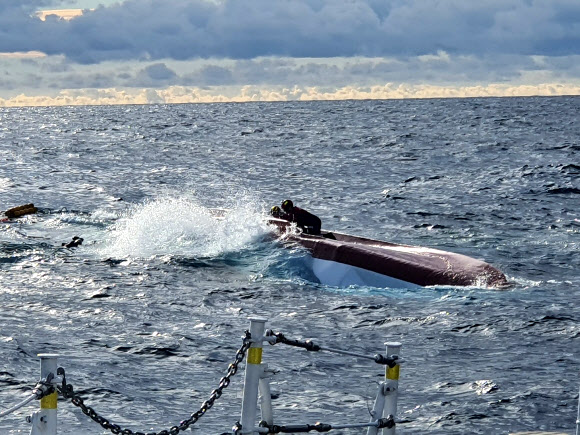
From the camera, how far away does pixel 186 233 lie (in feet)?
82.4

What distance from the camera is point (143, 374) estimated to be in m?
12.5

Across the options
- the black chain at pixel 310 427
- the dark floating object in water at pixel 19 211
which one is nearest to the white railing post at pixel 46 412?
the black chain at pixel 310 427

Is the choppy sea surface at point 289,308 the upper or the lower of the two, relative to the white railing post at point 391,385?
lower

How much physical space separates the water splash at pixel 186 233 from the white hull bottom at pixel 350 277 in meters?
3.48

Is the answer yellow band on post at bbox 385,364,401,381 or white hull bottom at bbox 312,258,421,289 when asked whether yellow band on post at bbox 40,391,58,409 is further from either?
white hull bottom at bbox 312,258,421,289

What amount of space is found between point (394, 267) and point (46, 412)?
541 inches

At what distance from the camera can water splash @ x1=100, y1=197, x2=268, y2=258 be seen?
2305cm

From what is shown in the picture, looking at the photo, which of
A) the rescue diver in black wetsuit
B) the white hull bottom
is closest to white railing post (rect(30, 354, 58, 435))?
the white hull bottom

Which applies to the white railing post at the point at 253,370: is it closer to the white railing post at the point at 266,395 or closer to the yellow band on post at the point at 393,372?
the white railing post at the point at 266,395

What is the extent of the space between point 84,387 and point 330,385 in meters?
3.40

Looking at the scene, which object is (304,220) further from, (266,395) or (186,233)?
(266,395)

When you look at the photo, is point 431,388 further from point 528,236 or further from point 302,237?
point 528,236

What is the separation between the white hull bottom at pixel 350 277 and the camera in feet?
61.2

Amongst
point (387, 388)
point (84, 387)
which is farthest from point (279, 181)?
point (387, 388)
